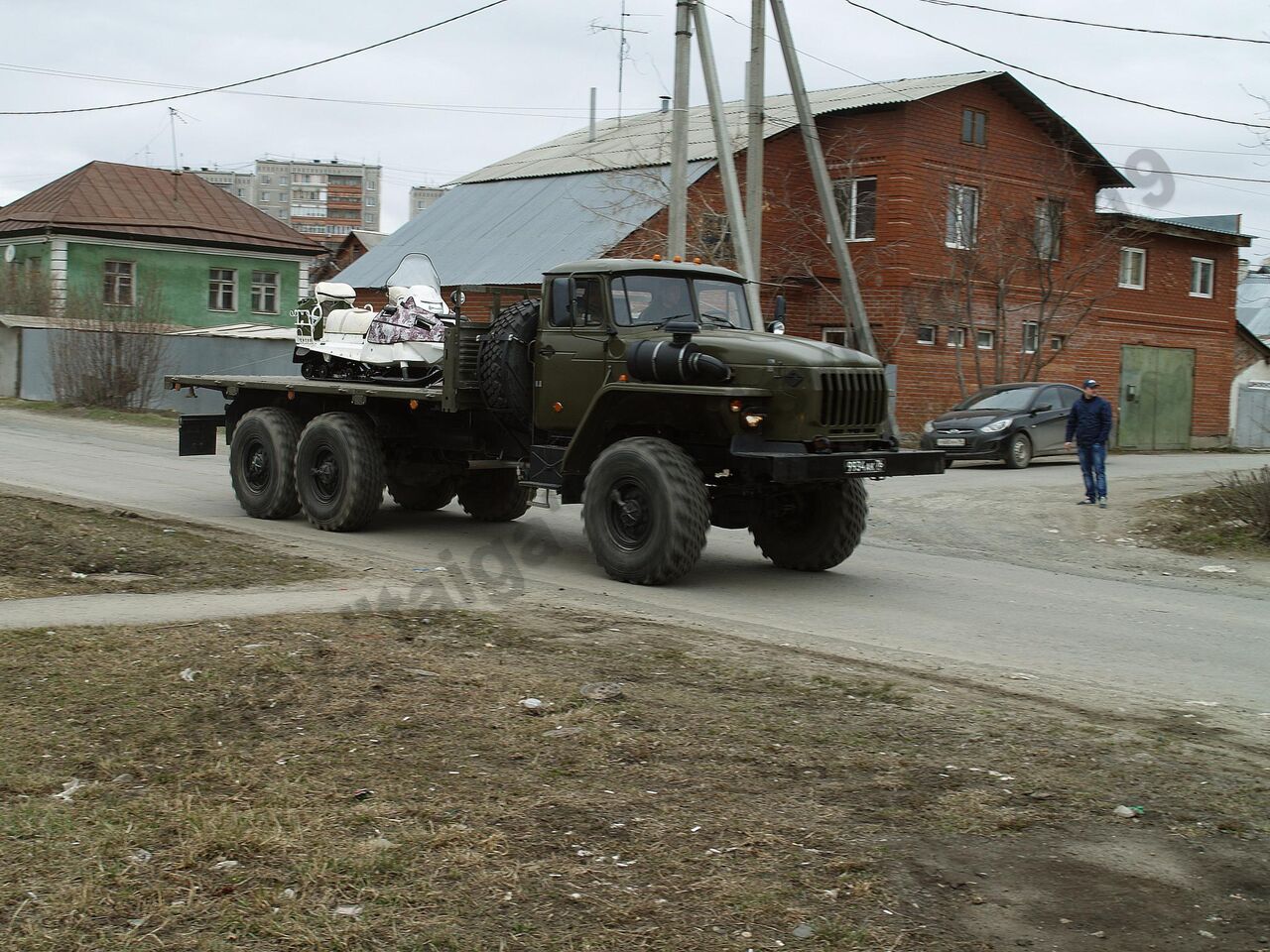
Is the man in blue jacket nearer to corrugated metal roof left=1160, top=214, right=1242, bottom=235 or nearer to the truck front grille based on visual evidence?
the truck front grille

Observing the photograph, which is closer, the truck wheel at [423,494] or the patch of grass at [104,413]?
the truck wheel at [423,494]

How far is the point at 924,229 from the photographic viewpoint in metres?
30.6

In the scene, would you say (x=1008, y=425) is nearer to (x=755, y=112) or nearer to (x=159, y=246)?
(x=755, y=112)

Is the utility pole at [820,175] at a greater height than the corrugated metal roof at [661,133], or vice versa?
the corrugated metal roof at [661,133]

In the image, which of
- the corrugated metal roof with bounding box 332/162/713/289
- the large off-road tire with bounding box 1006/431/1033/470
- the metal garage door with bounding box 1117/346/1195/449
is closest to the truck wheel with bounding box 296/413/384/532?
the large off-road tire with bounding box 1006/431/1033/470

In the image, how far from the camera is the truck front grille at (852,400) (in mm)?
10305

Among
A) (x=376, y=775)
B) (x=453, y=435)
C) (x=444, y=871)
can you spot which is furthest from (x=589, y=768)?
(x=453, y=435)

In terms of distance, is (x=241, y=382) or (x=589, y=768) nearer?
(x=589, y=768)

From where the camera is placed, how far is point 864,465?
1034cm

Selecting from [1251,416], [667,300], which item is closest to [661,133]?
[1251,416]

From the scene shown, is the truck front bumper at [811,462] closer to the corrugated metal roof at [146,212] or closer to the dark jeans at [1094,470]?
the dark jeans at [1094,470]

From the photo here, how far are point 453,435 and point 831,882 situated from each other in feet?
28.9

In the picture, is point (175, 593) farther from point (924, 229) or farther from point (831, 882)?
point (924, 229)

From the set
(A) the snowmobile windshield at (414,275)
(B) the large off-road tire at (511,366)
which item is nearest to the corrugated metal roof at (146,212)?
(A) the snowmobile windshield at (414,275)
